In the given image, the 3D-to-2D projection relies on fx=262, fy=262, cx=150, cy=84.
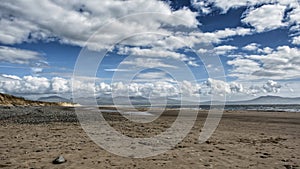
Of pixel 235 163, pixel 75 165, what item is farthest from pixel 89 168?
pixel 235 163

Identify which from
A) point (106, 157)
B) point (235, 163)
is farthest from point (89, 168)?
point (235, 163)

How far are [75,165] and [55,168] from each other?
2.41 ft

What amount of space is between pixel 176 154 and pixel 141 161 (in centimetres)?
202

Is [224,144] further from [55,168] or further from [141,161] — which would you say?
[55,168]

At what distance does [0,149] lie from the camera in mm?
12516

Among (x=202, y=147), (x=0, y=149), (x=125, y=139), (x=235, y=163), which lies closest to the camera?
(x=235, y=163)

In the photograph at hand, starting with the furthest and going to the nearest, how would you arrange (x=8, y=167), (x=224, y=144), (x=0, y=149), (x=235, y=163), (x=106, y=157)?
(x=224, y=144) < (x=0, y=149) < (x=106, y=157) < (x=235, y=163) < (x=8, y=167)

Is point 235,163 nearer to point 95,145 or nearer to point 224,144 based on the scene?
point 224,144

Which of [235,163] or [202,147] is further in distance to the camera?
[202,147]

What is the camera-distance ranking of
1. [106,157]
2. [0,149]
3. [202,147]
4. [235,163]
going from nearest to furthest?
1. [235,163]
2. [106,157]
3. [0,149]
4. [202,147]

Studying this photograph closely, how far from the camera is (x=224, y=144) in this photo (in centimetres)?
1484

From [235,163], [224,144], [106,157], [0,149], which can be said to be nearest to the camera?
[235,163]

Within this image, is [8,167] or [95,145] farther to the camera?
[95,145]

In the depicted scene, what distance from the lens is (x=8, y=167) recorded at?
9445 millimetres
